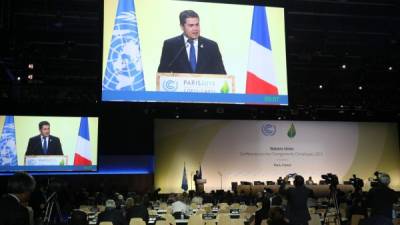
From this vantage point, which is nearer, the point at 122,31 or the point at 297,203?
the point at 297,203

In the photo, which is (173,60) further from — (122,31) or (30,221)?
(30,221)

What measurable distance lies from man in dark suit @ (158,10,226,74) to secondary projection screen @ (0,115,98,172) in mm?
10705

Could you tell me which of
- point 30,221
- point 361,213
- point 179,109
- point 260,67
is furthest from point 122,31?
point 179,109

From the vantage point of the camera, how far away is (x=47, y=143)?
16.7m

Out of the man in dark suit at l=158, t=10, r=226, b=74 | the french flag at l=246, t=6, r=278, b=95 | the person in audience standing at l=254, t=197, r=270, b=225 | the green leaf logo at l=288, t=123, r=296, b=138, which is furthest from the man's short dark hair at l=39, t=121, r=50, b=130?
the green leaf logo at l=288, t=123, r=296, b=138

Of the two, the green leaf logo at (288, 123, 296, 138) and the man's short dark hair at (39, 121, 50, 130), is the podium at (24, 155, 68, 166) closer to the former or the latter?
the man's short dark hair at (39, 121, 50, 130)

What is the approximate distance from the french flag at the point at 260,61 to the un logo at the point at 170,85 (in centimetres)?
119

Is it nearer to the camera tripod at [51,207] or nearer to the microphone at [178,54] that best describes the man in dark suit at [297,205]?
the microphone at [178,54]

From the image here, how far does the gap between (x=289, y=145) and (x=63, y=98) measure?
1193 cm

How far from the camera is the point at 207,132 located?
23.4 metres

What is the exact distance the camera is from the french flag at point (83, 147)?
16.9 metres

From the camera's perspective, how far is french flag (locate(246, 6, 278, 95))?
24.1 feet

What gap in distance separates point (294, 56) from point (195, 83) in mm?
9424

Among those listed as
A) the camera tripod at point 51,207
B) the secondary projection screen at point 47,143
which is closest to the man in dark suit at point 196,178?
the secondary projection screen at point 47,143
